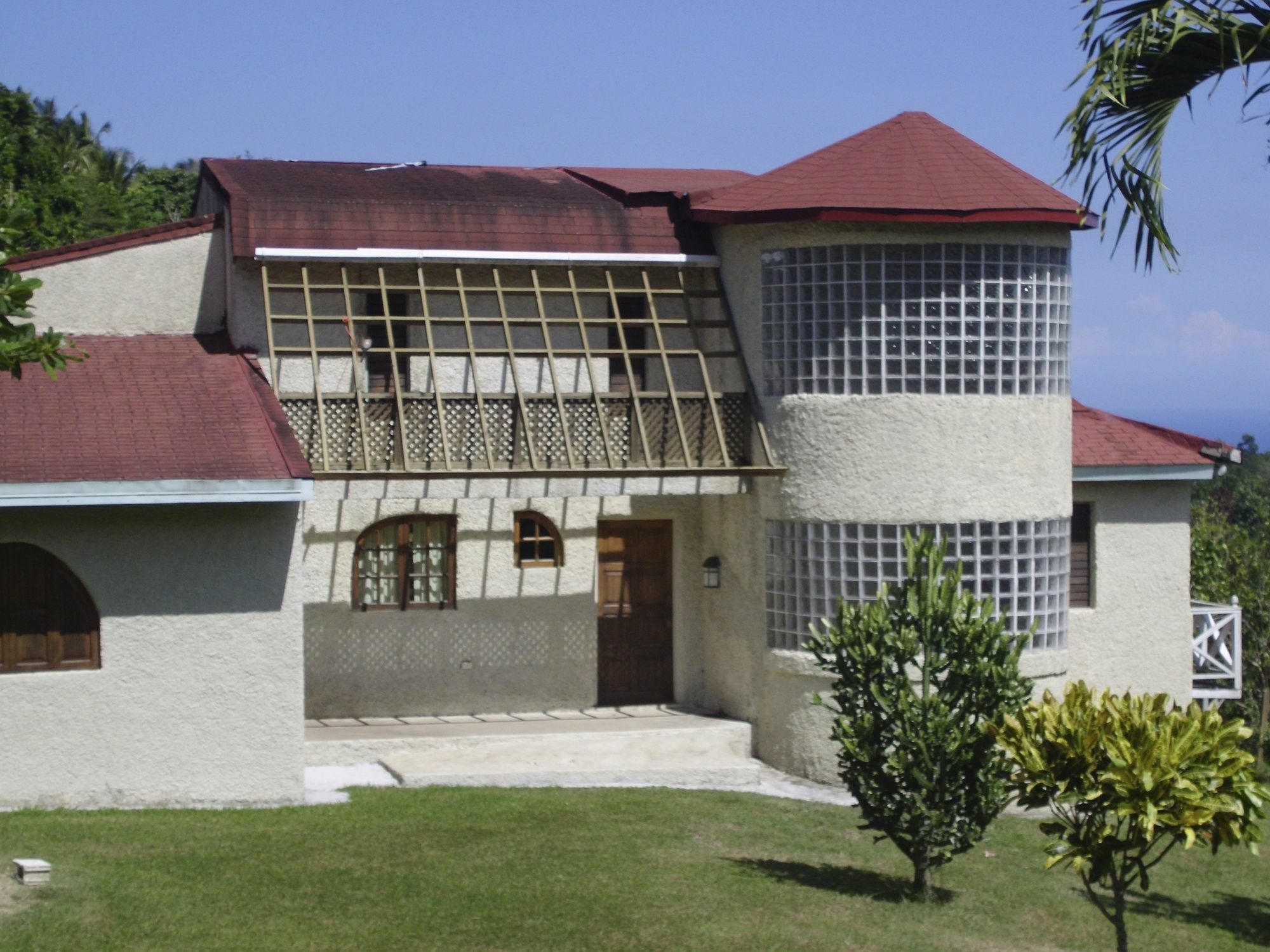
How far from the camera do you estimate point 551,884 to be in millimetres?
13211

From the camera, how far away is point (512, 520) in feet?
64.8

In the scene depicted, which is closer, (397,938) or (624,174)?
(397,938)

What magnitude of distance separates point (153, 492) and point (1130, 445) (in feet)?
39.1

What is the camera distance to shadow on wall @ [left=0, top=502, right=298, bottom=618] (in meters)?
15.2

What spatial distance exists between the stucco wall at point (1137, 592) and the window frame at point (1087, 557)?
0.05 m

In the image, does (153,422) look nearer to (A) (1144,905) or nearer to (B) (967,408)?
(B) (967,408)

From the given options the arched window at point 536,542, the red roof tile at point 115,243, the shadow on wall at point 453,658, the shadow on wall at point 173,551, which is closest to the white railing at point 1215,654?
the shadow on wall at point 453,658

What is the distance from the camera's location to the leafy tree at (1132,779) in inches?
427

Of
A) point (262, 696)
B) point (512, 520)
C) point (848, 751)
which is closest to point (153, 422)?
point (262, 696)

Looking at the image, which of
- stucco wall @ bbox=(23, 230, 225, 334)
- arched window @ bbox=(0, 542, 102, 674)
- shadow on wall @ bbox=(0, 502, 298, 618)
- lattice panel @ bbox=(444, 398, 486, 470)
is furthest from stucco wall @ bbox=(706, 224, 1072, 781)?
arched window @ bbox=(0, 542, 102, 674)

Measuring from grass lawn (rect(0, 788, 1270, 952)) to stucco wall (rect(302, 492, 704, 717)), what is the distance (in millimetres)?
2942

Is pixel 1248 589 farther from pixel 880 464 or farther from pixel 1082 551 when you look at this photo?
pixel 880 464

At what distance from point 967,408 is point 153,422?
8373 mm

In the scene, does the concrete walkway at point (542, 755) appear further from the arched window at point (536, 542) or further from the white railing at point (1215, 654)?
the white railing at point (1215, 654)
